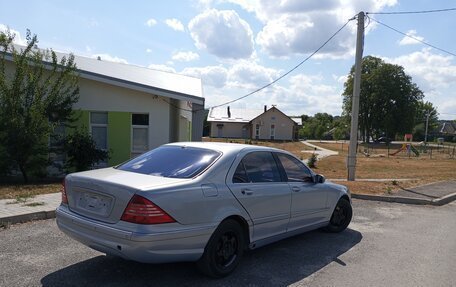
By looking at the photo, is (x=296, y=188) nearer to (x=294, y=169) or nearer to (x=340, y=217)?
(x=294, y=169)

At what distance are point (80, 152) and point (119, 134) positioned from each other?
2.66 metres

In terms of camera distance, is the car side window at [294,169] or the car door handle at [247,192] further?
the car side window at [294,169]

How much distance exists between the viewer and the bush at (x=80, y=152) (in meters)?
13.7

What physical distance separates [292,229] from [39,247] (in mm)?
3470

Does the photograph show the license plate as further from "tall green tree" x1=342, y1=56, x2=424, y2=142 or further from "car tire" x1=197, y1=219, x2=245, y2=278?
"tall green tree" x1=342, y1=56, x2=424, y2=142

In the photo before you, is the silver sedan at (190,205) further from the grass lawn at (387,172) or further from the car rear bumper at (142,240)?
the grass lawn at (387,172)

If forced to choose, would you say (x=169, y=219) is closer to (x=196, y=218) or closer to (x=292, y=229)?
(x=196, y=218)

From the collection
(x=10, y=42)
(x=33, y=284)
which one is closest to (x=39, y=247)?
(x=33, y=284)

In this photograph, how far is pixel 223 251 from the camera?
4.82 m

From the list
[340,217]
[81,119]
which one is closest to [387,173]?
[81,119]

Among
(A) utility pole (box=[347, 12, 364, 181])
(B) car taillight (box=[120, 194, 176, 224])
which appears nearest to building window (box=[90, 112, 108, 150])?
(A) utility pole (box=[347, 12, 364, 181])

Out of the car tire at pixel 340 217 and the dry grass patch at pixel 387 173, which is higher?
the car tire at pixel 340 217

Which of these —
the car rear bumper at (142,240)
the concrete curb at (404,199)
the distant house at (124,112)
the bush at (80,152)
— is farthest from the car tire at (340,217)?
the distant house at (124,112)

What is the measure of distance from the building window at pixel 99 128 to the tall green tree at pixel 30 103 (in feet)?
5.03
